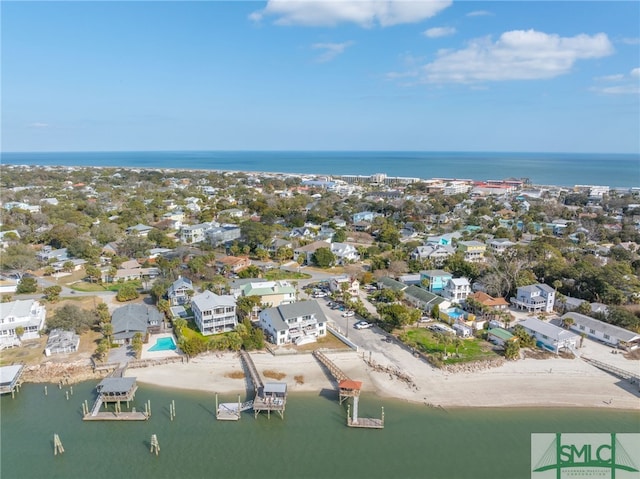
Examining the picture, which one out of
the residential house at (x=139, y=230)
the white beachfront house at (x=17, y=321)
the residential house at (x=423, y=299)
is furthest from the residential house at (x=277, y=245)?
the white beachfront house at (x=17, y=321)

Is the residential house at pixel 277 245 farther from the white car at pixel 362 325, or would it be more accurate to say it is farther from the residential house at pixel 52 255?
the residential house at pixel 52 255

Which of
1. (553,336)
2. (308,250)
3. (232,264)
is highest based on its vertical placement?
(308,250)

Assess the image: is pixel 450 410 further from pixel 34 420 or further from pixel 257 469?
pixel 34 420

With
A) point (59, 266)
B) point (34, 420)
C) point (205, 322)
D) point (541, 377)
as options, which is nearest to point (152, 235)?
point (59, 266)

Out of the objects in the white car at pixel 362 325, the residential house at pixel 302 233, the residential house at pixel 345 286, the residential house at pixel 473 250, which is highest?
the residential house at pixel 302 233

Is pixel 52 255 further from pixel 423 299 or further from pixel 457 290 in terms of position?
pixel 457 290

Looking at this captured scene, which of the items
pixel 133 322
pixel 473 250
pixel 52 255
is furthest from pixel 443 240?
pixel 52 255
